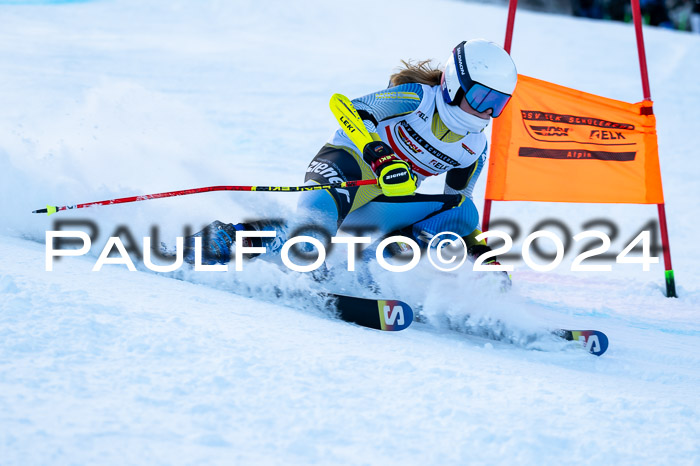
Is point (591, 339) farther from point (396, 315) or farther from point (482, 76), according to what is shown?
point (482, 76)

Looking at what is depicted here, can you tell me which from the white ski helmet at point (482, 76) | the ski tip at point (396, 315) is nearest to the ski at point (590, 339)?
the ski tip at point (396, 315)

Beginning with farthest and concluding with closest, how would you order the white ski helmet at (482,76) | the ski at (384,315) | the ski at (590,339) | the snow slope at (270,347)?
the white ski helmet at (482,76)
the ski at (590,339)
the ski at (384,315)
the snow slope at (270,347)

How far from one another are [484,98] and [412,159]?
52cm

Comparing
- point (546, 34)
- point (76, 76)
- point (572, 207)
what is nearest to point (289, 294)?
point (572, 207)

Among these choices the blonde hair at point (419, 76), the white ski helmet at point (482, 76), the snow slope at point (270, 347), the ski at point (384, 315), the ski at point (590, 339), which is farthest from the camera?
the blonde hair at point (419, 76)

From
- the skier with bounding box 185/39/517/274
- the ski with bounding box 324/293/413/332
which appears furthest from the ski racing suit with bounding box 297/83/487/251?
the ski with bounding box 324/293/413/332

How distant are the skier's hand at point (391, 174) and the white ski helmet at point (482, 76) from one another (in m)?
0.47

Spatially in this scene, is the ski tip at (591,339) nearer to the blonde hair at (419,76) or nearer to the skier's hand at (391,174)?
the skier's hand at (391,174)

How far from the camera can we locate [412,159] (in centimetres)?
376

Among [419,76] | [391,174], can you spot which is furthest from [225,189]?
[419,76]

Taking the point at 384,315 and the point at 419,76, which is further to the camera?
the point at 419,76

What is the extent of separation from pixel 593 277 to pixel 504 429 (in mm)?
3233

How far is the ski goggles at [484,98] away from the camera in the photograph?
3.41 meters
